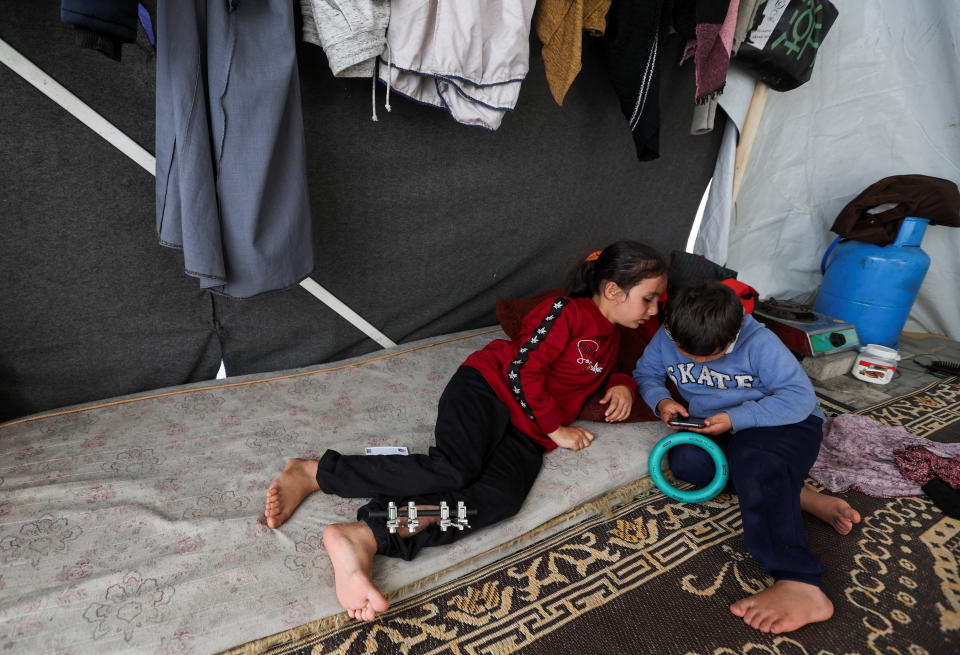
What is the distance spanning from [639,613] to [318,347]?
125 cm

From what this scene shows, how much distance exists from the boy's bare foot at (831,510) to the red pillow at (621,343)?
44 cm

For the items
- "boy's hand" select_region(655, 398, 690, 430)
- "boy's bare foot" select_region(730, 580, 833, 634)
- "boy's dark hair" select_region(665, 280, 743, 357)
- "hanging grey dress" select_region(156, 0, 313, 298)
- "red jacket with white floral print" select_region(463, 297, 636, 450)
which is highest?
"hanging grey dress" select_region(156, 0, 313, 298)

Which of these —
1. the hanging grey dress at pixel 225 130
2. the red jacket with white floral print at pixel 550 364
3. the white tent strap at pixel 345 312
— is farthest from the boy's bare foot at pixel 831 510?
the hanging grey dress at pixel 225 130

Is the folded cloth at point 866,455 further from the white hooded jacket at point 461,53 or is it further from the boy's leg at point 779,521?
the white hooded jacket at point 461,53

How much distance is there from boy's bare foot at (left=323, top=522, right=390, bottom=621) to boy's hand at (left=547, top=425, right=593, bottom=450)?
57cm

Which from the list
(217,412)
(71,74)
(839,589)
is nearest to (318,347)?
(217,412)

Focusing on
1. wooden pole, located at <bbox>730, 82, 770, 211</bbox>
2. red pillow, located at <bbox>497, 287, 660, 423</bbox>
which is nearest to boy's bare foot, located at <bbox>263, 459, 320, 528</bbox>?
red pillow, located at <bbox>497, 287, 660, 423</bbox>

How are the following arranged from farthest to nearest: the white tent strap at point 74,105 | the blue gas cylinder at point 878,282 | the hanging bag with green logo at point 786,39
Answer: the blue gas cylinder at point 878,282 → the hanging bag with green logo at point 786,39 → the white tent strap at point 74,105

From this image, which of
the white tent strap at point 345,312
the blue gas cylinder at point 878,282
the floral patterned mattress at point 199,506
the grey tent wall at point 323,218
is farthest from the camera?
the blue gas cylinder at point 878,282

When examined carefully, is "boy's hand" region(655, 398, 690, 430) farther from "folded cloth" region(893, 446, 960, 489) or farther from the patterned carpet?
"folded cloth" region(893, 446, 960, 489)

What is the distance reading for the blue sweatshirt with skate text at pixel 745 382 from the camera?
49.8 inches

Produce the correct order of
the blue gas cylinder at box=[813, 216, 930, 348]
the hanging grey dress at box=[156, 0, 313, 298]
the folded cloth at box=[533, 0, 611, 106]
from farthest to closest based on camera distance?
the blue gas cylinder at box=[813, 216, 930, 348]
the folded cloth at box=[533, 0, 611, 106]
the hanging grey dress at box=[156, 0, 313, 298]

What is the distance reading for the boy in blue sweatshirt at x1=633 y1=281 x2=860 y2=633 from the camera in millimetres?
1017

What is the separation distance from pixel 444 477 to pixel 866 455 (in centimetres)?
133
